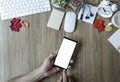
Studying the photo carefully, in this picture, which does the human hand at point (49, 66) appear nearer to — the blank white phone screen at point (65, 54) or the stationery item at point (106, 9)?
the blank white phone screen at point (65, 54)

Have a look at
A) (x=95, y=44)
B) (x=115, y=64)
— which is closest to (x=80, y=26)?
(x=95, y=44)

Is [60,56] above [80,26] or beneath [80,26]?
beneath

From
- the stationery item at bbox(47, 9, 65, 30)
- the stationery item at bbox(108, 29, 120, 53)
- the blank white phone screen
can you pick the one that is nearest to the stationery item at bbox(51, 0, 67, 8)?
the stationery item at bbox(47, 9, 65, 30)

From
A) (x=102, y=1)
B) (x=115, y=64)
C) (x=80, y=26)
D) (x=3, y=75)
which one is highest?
(x=102, y=1)

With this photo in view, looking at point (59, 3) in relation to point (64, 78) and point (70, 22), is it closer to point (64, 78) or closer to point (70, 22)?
point (70, 22)

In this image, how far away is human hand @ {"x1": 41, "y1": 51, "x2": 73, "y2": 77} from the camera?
1172mm

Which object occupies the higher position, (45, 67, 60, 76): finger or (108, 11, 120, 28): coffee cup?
(108, 11, 120, 28): coffee cup

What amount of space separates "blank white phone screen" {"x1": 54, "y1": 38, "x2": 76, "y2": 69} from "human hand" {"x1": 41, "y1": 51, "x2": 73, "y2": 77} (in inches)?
0.8

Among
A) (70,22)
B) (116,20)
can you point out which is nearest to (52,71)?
(70,22)

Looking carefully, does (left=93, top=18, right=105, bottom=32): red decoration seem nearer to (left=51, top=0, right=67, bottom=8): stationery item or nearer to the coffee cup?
the coffee cup

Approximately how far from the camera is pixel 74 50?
47.0 inches

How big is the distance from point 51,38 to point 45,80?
20 cm

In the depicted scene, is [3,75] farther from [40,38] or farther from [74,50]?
[74,50]

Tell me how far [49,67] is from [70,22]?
23 centimetres
